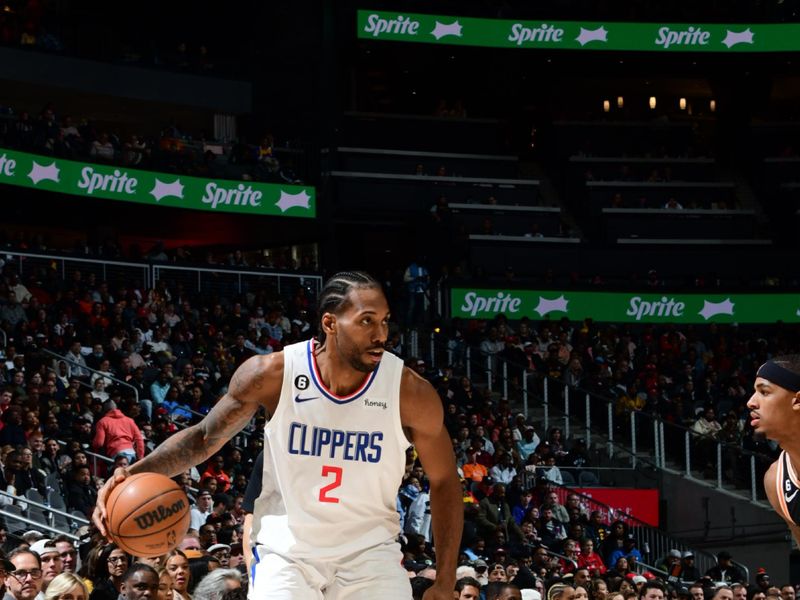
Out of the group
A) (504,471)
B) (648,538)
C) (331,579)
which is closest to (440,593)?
(331,579)

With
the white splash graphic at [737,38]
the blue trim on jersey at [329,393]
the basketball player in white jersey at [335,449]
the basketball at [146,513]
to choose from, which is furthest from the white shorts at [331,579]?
the white splash graphic at [737,38]

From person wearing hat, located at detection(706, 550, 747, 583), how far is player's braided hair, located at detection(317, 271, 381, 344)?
13.9 meters

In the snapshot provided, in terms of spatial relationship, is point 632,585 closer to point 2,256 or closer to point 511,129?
point 2,256

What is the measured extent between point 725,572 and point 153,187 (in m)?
14.3

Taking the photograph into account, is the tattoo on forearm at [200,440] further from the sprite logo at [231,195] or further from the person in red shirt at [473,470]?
the sprite logo at [231,195]

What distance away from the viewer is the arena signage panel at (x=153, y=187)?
26469mm

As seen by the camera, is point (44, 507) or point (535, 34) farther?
point (535, 34)

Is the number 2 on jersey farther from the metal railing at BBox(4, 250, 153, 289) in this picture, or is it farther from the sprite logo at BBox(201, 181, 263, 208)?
the sprite logo at BBox(201, 181, 263, 208)

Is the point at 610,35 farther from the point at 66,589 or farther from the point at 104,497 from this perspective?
the point at 104,497

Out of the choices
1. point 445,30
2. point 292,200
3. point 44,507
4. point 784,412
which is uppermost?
point 445,30

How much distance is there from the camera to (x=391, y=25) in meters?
32.8

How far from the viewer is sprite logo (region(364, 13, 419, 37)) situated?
32688 millimetres

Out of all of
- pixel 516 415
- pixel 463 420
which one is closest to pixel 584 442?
pixel 516 415

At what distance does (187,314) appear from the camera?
76.0 ft
